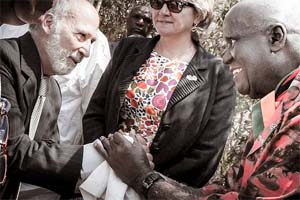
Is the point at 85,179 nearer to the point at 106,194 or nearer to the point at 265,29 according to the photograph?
the point at 106,194

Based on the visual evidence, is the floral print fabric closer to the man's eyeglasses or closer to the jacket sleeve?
the jacket sleeve

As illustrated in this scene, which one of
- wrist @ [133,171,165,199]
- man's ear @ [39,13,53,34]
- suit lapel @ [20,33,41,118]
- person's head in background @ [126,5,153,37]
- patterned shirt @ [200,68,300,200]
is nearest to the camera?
patterned shirt @ [200,68,300,200]

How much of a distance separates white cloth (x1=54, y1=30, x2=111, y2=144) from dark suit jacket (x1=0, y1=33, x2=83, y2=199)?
1.10 meters

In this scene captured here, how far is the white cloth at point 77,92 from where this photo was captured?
4.37 meters

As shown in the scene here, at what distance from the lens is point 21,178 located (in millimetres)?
3139

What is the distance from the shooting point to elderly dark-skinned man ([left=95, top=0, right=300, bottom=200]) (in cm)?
230

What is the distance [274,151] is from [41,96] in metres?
1.46

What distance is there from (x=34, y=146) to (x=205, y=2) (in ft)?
5.40

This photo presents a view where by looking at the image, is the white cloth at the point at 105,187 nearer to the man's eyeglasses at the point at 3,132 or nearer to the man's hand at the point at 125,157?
the man's hand at the point at 125,157

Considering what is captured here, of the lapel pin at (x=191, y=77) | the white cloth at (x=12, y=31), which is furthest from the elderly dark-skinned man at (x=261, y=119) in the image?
the white cloth at (x=12, y=31)

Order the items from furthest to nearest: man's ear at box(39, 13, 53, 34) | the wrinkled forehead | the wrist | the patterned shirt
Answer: man's ear at box(39, 13, 53, 34) < the wrist < the wrinkled forehead < the patterned shirt

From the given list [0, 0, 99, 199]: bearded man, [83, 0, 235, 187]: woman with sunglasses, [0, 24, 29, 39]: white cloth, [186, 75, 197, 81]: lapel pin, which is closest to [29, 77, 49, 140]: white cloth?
[0, 0, 99, 199]: bearded man

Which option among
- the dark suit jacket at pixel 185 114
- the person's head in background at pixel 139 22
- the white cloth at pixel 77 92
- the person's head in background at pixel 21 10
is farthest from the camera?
the person's head in background at pixel 139 22

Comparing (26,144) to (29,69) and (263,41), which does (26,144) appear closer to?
(29,69)
